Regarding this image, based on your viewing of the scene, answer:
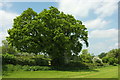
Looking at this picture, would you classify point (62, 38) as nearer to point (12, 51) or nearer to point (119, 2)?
point (119, 2)

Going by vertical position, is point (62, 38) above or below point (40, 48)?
above

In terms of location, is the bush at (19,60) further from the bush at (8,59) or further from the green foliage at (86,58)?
the green foliage at (86,58)

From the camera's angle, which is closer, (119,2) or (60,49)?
(119,2)

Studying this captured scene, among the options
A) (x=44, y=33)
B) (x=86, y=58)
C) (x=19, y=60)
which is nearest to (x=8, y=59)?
(x=19, y=60)

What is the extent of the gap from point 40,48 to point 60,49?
11.5 feet

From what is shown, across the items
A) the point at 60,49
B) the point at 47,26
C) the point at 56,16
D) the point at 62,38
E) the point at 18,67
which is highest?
the point at 56,16

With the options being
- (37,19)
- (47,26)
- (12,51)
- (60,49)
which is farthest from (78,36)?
(12,51)

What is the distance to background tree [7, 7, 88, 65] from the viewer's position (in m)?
24.0

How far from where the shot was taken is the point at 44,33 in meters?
24.5

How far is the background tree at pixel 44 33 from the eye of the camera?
2400 cm

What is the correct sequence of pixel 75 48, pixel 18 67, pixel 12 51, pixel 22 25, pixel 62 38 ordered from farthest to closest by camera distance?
pixel 12 51 < pixel 75 48 < pixel 22 25 < pixel 62 38 < pixel 18 67

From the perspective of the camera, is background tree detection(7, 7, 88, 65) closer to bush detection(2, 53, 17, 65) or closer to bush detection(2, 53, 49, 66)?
bush detection(2, 53, 49, 66)

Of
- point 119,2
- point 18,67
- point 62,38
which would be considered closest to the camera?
point 119,2

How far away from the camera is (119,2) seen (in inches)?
605
